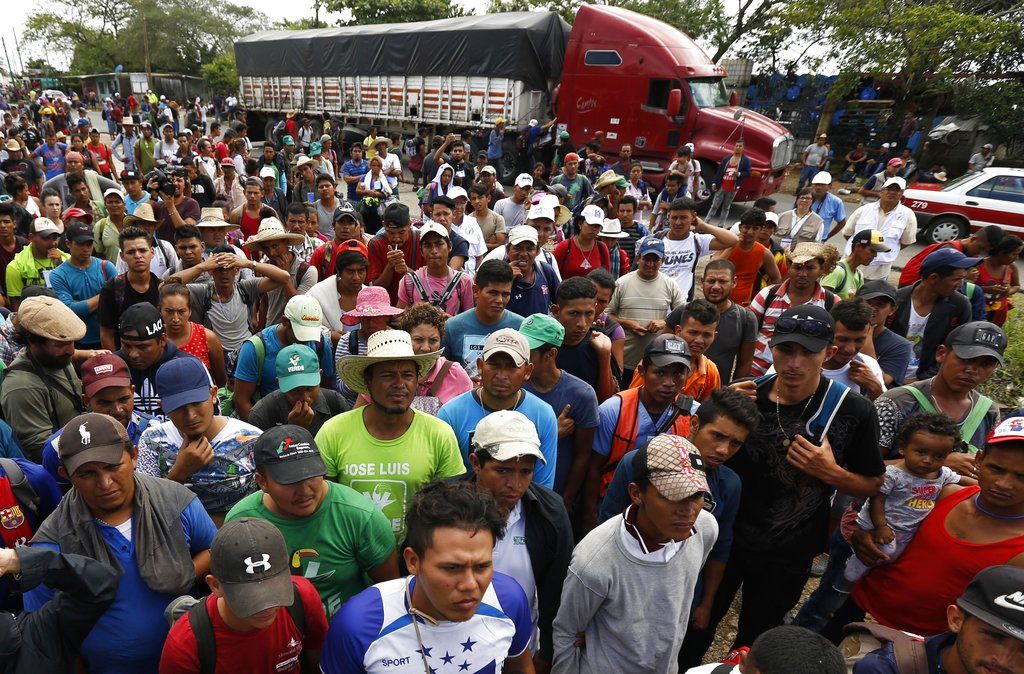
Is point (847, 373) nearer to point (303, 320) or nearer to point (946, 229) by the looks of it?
point (303, 320)

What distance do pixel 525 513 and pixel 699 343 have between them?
181cm

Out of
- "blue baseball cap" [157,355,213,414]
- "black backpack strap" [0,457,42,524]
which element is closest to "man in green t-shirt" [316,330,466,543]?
"blue baseball cap" [157,355,213,414]

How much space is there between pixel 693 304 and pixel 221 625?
3.06 metres

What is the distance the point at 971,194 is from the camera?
40.9 ft

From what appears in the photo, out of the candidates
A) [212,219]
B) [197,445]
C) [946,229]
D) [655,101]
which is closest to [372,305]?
[197,445]

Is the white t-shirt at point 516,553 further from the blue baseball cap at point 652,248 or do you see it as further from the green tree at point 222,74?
the green tree at point 222,74

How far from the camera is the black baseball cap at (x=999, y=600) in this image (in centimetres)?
178

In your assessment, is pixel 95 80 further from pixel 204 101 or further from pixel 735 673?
pixel 735 673

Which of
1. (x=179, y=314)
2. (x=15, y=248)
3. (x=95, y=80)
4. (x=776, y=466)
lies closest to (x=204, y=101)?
(x=95, y=80)

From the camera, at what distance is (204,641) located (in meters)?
1.96

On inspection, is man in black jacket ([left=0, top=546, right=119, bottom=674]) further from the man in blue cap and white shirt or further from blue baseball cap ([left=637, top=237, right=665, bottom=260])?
blue baseball cap ([left=637, top=237, right=665, bottom=260])

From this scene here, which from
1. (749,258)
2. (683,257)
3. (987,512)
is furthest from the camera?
(683,257)

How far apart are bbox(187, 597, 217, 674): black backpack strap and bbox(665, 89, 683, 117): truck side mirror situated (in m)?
14.1

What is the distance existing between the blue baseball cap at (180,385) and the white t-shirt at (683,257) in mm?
4526
